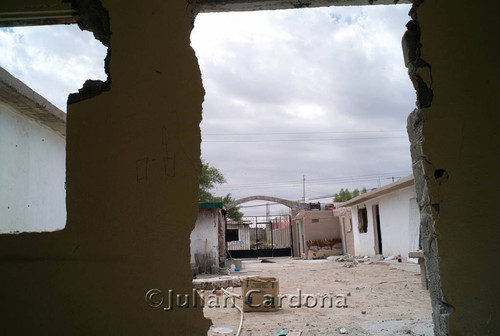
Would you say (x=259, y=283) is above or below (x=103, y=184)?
below

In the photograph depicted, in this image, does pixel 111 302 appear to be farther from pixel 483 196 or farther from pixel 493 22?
pixel 493 22

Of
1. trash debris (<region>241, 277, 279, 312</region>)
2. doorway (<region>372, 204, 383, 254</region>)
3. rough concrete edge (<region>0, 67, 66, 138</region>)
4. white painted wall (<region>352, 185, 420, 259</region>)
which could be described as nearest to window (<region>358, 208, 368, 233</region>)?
white painted wall (<region>352, 185, 420, 259</region>)

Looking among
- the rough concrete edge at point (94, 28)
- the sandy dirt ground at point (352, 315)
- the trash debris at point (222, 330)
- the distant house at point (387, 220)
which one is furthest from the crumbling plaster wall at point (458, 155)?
the distant house at point (387, 220)

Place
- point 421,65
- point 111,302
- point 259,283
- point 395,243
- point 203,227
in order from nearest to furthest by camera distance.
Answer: point 111,302 < point 421,65 < point 259,283 < point 203,227 < point 395,243

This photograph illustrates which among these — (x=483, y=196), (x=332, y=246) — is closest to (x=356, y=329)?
(x=483, y=196)

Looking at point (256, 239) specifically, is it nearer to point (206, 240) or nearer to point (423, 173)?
point (206, 240)

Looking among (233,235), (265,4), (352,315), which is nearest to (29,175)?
(352,315)

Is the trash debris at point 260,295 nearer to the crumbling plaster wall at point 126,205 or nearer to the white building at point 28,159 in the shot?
the crumbling plaster wall at point 126,205

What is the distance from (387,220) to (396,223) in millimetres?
922

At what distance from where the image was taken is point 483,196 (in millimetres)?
2490

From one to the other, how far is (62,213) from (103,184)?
9.02 m

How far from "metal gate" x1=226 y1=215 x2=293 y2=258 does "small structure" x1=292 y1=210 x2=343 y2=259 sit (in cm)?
159

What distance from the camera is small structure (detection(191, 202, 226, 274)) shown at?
12383mm

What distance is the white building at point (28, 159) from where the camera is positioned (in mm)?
7453
